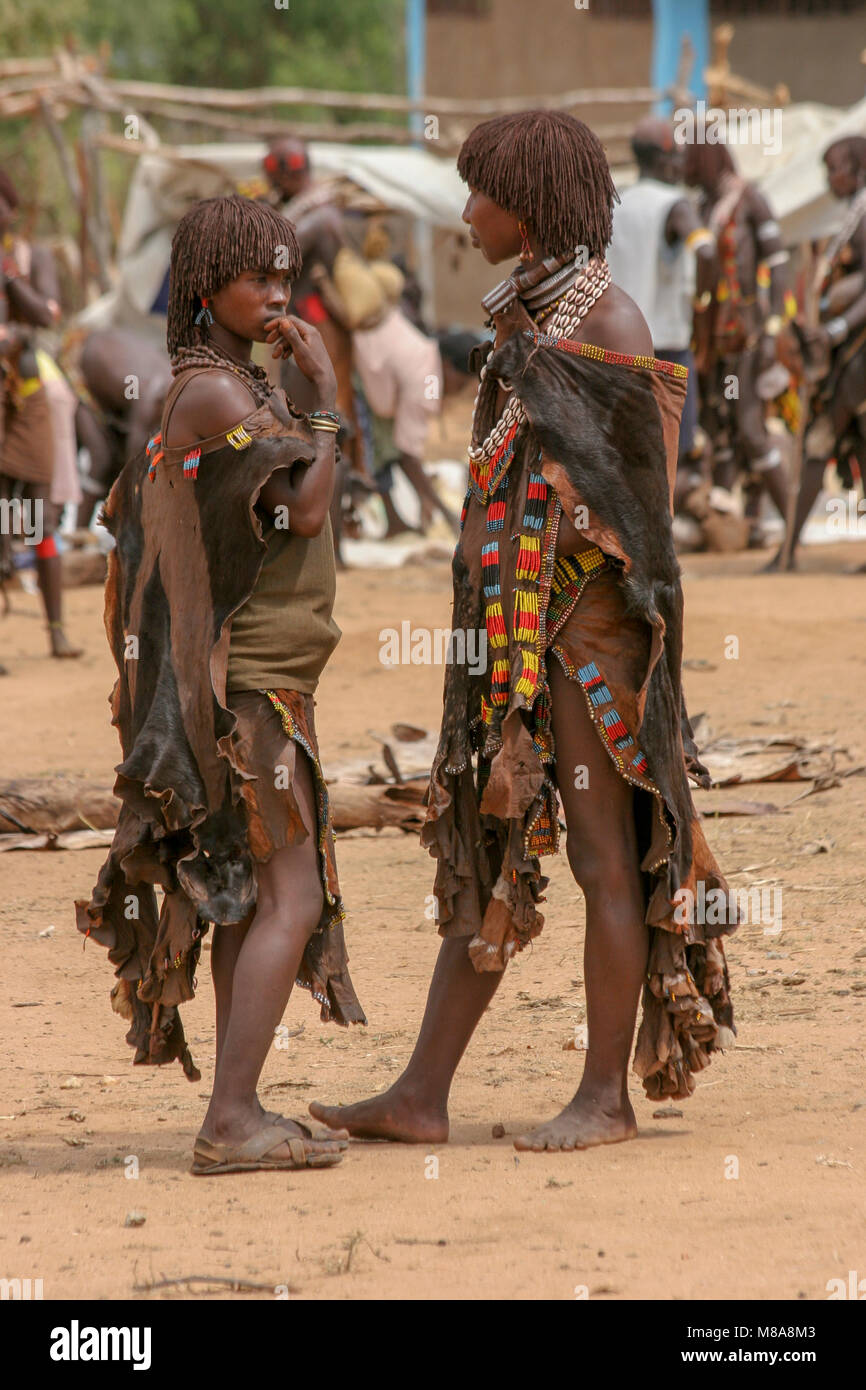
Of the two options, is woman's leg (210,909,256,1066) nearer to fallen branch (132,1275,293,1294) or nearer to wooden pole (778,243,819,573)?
fallen branch (132,1275,293,1294)

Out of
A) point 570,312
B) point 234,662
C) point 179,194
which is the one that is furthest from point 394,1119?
point 179,194

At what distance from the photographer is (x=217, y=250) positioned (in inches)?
121

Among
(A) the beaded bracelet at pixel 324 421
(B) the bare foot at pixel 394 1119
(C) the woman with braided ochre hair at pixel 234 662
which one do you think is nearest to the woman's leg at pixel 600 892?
(B) the bare foot at pixel 394 1119

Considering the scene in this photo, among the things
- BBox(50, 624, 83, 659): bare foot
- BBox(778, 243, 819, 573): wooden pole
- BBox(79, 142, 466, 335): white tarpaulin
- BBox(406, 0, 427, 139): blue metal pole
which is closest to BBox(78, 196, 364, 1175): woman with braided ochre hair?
BBox(50, 624, 83, 659): bare foot

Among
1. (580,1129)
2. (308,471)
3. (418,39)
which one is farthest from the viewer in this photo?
(418,39)

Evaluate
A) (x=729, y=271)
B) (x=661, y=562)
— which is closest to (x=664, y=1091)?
(x=661, y=562)

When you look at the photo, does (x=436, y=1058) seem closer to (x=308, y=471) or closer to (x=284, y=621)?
(x=284, y=621)

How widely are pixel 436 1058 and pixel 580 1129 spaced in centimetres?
29

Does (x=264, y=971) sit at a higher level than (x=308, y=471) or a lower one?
lower

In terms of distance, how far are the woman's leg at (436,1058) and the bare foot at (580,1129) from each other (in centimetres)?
17

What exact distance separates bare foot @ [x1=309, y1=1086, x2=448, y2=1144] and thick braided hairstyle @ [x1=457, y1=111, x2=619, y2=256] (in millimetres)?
1516

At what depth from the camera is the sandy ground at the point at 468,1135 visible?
8.59 ft

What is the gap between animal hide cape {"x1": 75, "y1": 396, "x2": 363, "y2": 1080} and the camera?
3.02 meters

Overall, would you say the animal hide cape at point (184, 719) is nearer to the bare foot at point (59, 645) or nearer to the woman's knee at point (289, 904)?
the woman's knee at point (289, 904)
